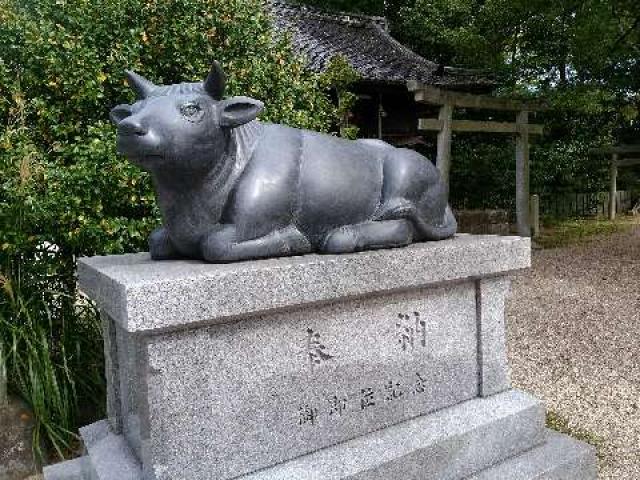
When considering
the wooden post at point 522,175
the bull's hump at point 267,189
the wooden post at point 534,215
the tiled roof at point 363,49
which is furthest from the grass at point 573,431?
the wooden post at point 534,215

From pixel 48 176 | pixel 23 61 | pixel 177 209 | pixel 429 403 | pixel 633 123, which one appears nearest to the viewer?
pixel 177 209

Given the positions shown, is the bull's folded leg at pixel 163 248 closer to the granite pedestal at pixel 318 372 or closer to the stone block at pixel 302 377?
the granite pedestal at pixel 318 372

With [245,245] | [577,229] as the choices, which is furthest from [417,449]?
[577,229]

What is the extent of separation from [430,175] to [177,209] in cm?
135

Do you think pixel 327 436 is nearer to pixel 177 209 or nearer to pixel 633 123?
pixel 177 209

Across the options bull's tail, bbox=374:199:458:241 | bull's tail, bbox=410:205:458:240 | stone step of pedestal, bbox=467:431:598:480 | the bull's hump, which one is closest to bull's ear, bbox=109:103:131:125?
the bull's hump

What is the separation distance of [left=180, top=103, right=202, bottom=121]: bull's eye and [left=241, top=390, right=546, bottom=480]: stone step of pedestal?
154cm

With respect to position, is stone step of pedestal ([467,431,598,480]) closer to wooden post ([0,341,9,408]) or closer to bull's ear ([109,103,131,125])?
bull's ear ([109,103,131,125])

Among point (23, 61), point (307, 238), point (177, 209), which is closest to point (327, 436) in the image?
point (307, 238)

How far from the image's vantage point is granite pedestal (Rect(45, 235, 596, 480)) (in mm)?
2195

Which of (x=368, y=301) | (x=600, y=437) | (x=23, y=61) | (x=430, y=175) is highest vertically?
(x=23, y=61)

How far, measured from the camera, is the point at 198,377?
2.25 meters

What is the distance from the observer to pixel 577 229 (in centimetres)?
1517

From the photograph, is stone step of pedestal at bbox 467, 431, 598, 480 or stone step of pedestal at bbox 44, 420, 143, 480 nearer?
stone step of pedestal at bbox 44, 420, 143, 480
